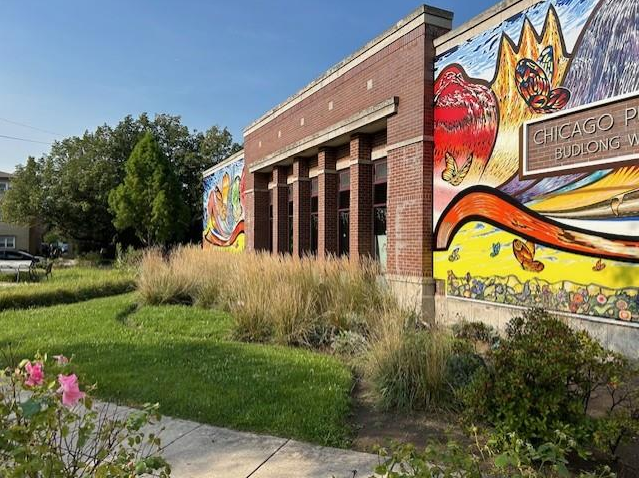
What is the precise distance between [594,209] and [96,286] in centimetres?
1314

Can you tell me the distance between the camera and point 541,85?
747cm

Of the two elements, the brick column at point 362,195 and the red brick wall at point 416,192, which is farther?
the brick column at point 362,195

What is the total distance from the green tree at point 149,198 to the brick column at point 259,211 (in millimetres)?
7696

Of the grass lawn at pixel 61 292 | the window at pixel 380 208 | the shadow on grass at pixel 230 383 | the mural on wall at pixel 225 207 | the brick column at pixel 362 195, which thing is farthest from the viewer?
the mural on wall at pixel 225 207

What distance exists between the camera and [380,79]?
11164 millimetres

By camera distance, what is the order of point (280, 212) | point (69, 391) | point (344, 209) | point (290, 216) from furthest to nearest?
point (290, 216), point (280, 212), point (344, 209), point (69, 391)

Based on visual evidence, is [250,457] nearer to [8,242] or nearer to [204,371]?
[204,371]

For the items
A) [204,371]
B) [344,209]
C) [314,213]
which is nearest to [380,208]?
[344,209]

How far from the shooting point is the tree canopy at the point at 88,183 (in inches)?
1182

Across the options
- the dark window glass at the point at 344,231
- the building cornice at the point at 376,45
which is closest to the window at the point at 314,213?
the dark window glass at the point at 344,231

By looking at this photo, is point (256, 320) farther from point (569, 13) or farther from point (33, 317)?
point (569, 13)

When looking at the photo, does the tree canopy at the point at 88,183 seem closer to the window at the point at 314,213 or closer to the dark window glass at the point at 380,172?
the window at the point at 314,213

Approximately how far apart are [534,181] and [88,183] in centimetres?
2855

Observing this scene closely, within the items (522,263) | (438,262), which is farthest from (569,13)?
(438,262)
